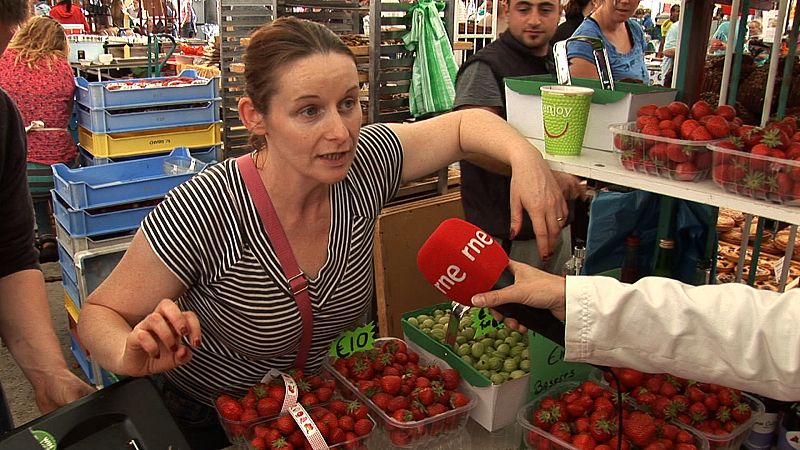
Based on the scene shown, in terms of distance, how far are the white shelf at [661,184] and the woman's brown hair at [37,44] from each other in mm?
4377

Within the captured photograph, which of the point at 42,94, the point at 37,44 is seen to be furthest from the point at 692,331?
the point at 37,44

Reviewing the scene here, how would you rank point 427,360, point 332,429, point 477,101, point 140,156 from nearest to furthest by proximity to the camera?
point 332,429
point 427,360
point 477,101
point 140,156

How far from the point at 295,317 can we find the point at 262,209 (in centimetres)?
27

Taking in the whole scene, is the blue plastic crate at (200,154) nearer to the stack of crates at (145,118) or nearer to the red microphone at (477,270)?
the stack of crates at (145,118)

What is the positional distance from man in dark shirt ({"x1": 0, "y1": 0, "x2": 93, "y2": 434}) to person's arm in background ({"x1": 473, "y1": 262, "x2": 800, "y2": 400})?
997 millimetres

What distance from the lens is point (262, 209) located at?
5.25 ft

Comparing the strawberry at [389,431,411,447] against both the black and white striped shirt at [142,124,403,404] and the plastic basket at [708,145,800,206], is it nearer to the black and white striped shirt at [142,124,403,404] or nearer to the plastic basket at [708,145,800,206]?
the black and white striped shirt at [142,124,403,404]

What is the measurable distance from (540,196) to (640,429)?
0.57 metres

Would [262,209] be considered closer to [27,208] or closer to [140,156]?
[27,208]

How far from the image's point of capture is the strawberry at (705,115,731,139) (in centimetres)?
140

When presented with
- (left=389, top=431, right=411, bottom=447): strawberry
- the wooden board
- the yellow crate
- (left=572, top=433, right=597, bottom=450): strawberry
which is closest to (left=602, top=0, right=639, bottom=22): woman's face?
the wooden board

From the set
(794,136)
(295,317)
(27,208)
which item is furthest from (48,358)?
(794,136)

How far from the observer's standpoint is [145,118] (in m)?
4.51

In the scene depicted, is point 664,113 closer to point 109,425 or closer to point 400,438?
point 400,438
